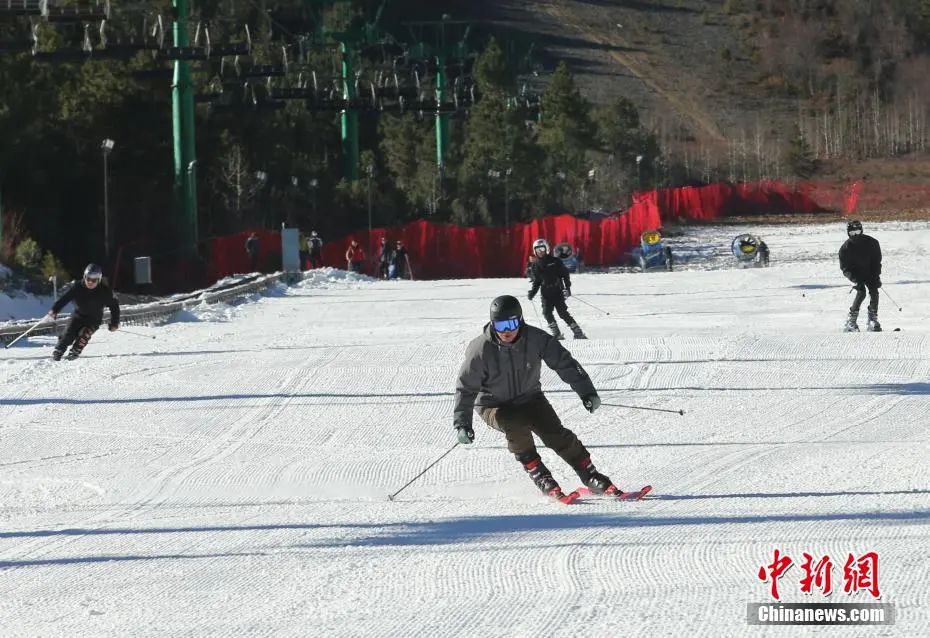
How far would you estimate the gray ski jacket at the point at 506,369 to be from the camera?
9648 mm

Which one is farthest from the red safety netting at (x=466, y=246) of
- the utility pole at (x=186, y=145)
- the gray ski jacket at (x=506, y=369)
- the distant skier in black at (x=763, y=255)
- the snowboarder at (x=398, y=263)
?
the gray ski jacket at (x=506, y=369)

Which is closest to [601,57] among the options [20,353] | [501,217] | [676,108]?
[676,108]

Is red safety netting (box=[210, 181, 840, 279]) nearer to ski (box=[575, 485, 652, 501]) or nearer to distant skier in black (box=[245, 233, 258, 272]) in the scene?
distant skier in black (box=[245, 233, 258, 272])

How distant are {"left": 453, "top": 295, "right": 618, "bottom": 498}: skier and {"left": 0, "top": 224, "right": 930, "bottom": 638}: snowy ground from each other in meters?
0.41

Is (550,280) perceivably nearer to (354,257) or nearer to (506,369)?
(506,369)

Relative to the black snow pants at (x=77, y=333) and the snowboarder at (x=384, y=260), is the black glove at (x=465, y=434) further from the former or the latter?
the snowboarder at (x=384, y=260)

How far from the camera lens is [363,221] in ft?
209

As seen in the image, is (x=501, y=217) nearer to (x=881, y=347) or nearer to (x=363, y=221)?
(x=363, y=221)

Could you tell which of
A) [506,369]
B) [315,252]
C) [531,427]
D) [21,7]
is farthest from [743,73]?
[506,369]

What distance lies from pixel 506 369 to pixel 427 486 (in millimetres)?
1765

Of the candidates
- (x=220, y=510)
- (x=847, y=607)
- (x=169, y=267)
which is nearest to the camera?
(x=847, y=607)

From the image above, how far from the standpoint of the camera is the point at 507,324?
30.9ft

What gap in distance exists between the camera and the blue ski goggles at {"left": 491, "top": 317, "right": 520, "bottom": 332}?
941 cm

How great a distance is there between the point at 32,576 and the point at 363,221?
56.2 metres
